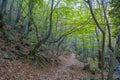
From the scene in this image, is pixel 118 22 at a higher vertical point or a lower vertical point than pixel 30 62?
higher

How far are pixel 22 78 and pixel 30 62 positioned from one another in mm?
3707

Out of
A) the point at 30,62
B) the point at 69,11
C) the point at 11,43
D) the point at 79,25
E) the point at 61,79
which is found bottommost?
the point at 61,79

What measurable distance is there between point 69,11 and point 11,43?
4.83 meters

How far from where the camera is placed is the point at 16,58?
448 inches

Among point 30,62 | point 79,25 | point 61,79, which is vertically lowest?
point 61,79

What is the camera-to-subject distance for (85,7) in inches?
488

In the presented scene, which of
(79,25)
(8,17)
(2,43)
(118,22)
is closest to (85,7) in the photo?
(79,25)

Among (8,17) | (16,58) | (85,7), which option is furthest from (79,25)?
(8,17)

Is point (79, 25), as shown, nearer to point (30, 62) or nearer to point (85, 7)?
point (85, 7)

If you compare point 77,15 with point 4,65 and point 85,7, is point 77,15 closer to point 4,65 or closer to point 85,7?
point 85,7

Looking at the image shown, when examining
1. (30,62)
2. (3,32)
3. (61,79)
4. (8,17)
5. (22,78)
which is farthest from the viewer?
(8,17)

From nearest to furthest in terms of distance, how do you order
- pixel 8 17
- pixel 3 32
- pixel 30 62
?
pixel 30 62 → pixel 3 32 → pixel 8 17

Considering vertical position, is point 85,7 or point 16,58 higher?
point 85,7

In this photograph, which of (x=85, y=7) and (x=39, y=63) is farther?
(x=39, y=63)
